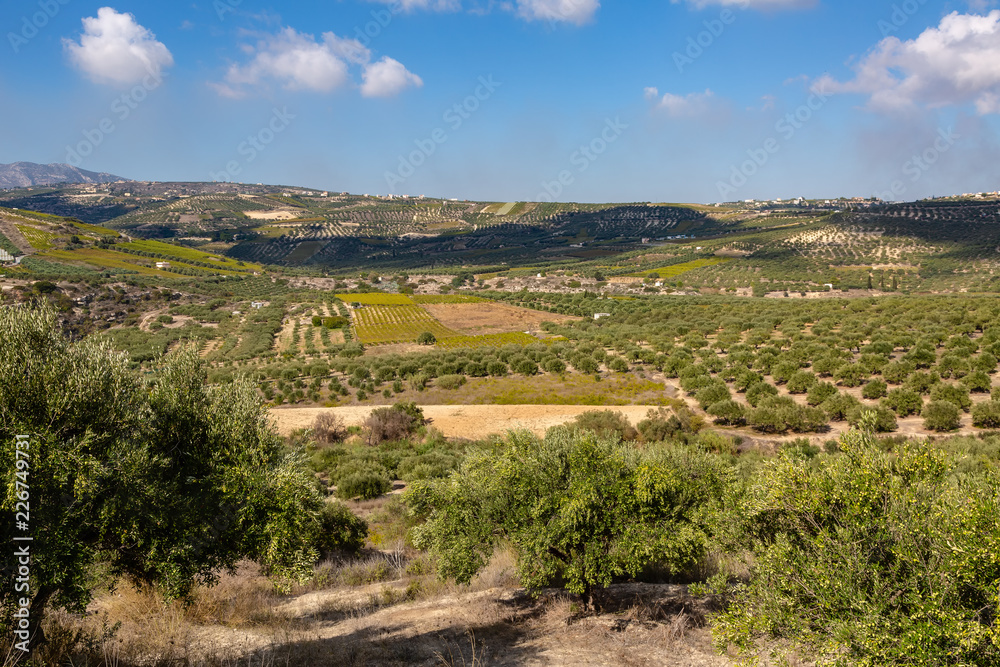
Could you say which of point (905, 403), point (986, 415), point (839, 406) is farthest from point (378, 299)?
point (986, 415)

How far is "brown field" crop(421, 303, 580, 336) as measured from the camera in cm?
8306

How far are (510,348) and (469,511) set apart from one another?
47996 mm

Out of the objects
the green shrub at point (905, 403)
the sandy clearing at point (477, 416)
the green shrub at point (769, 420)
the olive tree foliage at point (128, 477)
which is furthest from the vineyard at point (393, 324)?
the olive tree foliage at point (128, 477)

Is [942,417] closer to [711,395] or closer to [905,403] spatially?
[905,403]

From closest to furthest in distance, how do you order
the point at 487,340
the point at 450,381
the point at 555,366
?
the point at 450,381 → the point at 555,366 → the point at 487,340

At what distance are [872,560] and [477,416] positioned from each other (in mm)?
31867

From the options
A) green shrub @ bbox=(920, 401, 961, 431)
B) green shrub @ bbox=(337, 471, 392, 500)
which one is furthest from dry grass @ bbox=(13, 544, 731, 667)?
green shrub @ bbox=(920, 401, 961, 431)

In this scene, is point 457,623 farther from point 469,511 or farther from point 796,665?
point 796,665

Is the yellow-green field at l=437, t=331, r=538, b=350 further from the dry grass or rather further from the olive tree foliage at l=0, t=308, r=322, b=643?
the olive tree foliage at l=0, t=308, r=322, b=643

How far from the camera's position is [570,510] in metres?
10.8

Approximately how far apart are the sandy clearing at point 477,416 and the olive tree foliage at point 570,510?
20.7 metres

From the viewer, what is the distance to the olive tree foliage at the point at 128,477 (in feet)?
24.5

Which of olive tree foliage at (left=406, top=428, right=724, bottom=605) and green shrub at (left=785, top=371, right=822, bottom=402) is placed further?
green shrub at (left=785, top=371, right=822, bottom=402)

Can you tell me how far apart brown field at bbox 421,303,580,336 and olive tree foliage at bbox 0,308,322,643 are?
67686 mm
